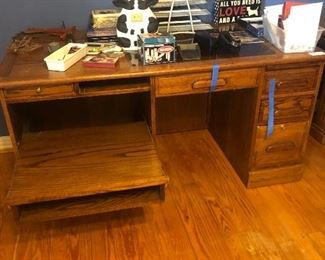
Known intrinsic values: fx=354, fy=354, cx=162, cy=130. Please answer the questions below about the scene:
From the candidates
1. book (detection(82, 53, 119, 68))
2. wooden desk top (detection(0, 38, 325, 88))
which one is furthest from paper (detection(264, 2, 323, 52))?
book (detection(82, 53, 119, 68))

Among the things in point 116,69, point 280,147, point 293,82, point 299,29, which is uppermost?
point 299,29

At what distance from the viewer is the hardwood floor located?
59.6 inches

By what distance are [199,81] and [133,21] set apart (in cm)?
40

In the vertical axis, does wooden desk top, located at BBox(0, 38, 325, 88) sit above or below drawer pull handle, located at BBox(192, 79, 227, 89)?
above

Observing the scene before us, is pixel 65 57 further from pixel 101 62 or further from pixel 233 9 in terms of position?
pixel 233 9

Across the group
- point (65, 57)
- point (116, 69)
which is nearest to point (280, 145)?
point (116, 69)

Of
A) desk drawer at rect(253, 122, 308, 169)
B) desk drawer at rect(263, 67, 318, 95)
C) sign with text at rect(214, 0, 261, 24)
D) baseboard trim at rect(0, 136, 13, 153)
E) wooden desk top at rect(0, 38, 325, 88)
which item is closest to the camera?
wooden desk top at rect(0, 38, 325, 88)

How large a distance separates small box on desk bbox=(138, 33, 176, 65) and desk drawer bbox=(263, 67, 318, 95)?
0.45 metres

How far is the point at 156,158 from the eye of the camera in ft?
5.02

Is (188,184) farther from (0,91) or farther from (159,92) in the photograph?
(0,91)

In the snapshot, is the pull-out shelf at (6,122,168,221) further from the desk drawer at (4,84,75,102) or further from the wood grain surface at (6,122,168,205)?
the desk drawer at (4,84,75,102)

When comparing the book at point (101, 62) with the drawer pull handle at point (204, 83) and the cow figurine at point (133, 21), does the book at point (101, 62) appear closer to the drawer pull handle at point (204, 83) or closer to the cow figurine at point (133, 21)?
the cow figurine at point (133, 21)

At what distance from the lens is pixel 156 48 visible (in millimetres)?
1432

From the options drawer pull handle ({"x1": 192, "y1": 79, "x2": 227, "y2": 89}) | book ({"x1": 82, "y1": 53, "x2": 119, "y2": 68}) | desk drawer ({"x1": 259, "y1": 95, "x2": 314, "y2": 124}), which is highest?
book ({"x1": 82, "y1": 53, "x2": 119, "y2": 68})
